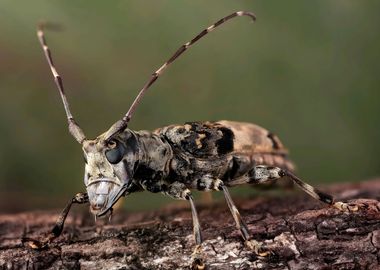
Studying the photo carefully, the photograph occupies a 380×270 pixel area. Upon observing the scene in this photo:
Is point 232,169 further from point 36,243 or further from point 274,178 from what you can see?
point 36,243

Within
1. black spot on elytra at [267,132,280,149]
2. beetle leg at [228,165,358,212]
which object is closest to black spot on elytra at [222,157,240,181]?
beetle leg at [228,165,358,212]

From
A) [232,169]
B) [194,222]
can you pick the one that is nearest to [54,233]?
[194,222]

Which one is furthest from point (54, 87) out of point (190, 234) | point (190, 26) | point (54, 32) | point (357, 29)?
point (357, 29)

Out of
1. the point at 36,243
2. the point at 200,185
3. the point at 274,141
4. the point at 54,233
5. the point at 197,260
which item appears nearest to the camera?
the point at 197,260

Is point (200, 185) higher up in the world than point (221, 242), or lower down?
higher up

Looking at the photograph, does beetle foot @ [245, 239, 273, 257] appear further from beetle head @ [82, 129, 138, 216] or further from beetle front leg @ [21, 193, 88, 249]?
beetle front leg @ [21, 193, 88, 249]

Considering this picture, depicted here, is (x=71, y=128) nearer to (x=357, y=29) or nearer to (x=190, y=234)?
(x=190, y=234)
